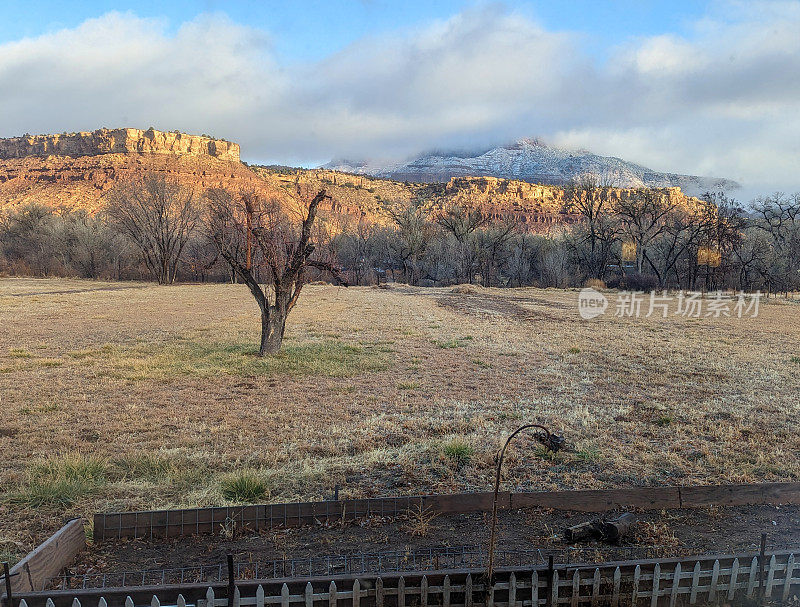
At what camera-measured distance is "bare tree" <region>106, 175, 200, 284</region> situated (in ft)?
156

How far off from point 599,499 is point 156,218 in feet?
165

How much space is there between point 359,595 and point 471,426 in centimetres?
483

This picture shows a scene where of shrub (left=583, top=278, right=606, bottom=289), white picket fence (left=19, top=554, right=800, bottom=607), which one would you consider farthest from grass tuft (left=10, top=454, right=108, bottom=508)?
shrub (left=583, top=278, right=606, bottom=289)

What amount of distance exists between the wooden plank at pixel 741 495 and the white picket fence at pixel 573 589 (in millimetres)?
1261

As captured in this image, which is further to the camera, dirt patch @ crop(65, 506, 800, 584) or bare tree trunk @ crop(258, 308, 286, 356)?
bare tree trunk @ crop(258, 308, 286, 356)

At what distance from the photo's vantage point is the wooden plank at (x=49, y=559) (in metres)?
3.34

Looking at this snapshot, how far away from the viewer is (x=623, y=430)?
7699mm

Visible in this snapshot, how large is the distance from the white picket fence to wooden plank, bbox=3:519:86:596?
1.49ft

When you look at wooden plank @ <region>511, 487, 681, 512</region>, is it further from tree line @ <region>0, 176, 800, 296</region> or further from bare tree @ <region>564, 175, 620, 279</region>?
bare tree @ <region>564, 175, 620, 279</region>

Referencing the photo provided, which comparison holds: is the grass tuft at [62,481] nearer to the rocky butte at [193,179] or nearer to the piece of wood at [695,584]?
the piece of wood at [695,584]

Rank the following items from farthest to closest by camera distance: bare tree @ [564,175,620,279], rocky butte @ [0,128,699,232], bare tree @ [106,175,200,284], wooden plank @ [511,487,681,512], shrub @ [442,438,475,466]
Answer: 1. rocky butte @ [0,128,699,232]
2. bare tree @ [564,175,620,279]
3. bare tree @ [106,175,200,284]
4. shrub @ [442,438,475,466]
5. wooden plank @ [511,487,681,512]

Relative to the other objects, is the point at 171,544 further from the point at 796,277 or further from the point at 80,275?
the point at 80,275

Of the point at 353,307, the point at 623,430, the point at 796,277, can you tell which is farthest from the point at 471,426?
the point at 796,277

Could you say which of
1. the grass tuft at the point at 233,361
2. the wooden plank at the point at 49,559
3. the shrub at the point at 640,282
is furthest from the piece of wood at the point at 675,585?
the shrub at the point at 640,282
